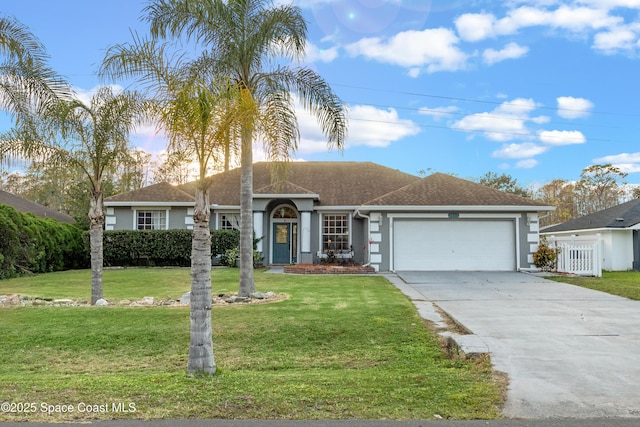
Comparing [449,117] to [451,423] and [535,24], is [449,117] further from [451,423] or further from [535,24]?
[451,423]

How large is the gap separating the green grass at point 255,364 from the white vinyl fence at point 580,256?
30.8 feet

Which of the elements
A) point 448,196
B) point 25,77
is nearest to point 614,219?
point 448,196

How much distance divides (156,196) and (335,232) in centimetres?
854

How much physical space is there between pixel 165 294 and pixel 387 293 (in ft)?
19.1

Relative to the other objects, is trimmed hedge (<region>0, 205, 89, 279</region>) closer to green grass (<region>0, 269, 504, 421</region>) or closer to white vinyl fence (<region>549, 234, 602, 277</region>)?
green grass (<region>0, 269, 504, 421</region>)

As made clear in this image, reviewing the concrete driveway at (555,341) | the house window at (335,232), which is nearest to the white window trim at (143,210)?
the house window at (335,232)

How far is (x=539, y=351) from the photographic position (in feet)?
19.6

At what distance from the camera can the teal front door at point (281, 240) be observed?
20.9 m

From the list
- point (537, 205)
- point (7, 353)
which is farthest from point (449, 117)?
point (7, 353)

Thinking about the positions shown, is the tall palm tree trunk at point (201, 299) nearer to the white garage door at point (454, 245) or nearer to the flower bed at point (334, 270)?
the flower bed at point (334, 270)

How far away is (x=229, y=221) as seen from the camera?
2105 cm

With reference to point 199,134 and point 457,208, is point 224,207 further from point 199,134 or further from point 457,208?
point 199,134

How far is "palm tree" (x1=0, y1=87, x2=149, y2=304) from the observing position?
10289 millimetres

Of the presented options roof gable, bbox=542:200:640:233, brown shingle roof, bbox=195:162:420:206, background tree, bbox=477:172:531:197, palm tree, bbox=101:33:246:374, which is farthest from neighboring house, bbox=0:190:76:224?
background tree, bbox=477:172:531:197
